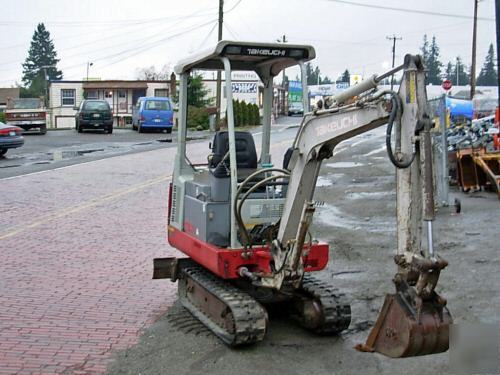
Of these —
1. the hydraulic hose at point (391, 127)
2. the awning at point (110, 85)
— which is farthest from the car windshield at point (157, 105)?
the hydraulic hose at point (391, 127)

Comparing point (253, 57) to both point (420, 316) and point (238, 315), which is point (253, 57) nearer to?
point (238, 315)

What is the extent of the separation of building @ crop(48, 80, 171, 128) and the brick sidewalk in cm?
5281

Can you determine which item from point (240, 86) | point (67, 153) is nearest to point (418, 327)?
point (240, 86)

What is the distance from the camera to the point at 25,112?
36.7 m

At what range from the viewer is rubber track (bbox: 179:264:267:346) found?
5.96 metres

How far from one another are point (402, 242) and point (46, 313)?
4.14 meters

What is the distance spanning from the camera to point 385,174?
790 inches

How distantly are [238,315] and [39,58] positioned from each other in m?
124

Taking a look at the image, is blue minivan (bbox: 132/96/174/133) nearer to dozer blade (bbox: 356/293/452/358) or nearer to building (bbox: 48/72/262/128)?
building (bbox: 48/72/262/128)

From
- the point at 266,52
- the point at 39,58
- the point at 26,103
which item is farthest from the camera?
the point at 39,58

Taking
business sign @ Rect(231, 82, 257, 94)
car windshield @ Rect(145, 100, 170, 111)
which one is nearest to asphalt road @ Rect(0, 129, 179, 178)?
car windshield @ Rect(145, 100, 170, 111)

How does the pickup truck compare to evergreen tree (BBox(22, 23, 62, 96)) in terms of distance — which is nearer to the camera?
the pickup truck

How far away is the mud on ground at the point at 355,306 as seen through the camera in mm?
5812

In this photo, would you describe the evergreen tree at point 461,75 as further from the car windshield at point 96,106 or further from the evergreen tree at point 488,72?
the car windshield at point 96,106
